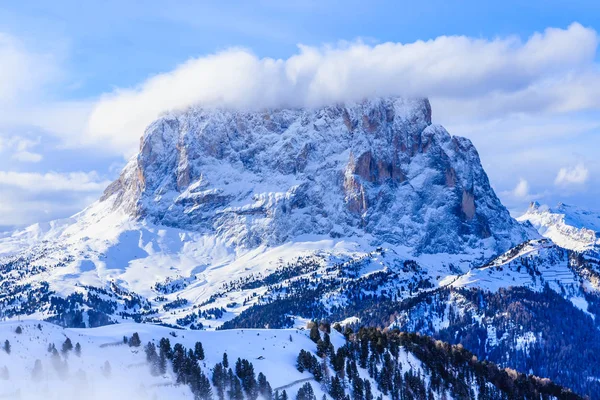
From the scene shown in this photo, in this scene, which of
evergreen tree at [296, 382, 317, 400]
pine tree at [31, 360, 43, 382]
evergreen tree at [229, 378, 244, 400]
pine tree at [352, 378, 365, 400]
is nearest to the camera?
pine tree at [31, 360, 43, 382]

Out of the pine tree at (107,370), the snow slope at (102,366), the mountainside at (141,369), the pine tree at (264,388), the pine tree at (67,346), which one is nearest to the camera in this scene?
the snow slope at (102,366)

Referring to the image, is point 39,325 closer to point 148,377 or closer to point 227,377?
point 148,377

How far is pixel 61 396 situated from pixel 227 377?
132 ft

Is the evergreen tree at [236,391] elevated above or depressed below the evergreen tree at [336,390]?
above

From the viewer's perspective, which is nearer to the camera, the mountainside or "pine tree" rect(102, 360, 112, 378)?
the mountainside

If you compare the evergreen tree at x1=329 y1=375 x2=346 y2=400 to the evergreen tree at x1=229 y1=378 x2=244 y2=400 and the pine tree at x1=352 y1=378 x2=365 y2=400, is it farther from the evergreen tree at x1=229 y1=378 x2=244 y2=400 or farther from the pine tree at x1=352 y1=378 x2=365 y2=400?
the evergreen tree at x1=229 y1=378 x2=244 y2=400

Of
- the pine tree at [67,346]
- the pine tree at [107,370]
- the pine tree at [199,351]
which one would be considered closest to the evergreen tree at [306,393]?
the pine tree at [199,351]

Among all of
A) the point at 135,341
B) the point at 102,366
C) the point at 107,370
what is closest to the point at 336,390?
the point at 135,341

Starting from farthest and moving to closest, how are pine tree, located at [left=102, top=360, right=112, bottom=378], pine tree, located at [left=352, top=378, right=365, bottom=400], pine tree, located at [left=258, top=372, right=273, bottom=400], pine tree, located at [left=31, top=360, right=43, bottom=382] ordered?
pine tree, located at [left=352, top=378, right=365, bottom=400] < pine tree, located at [left=258, top=372, right=273, bottom=400] < pine tree, located at [left=102, top=360, right=112, bottom=378] < pine tree, located at [left=31, top=360, right=43, bottom=382]

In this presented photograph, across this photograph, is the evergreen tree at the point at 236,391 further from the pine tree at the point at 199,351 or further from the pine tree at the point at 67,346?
the pine tree at the point at 67,346

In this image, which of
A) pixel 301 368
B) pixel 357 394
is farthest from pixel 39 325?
pixel 357 394

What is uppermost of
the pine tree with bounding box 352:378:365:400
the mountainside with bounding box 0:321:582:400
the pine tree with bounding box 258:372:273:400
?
the mountainside with bounding box 0:321:582:400

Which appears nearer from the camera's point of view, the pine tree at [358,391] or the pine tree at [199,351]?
the pine tree at [199,351]

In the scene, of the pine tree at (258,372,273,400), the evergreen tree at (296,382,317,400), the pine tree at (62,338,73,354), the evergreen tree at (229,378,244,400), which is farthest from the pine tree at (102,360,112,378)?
the evergreen tree at (296,382,317,400)
